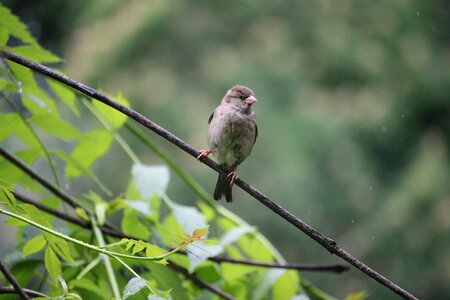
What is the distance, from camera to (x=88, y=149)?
216 centimetres

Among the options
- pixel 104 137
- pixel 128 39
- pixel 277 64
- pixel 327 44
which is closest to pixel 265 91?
pixel 277 64

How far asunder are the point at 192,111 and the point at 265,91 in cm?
58

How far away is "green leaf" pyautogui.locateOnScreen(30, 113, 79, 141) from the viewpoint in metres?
1.99

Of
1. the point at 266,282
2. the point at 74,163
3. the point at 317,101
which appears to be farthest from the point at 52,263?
the point at 317,101

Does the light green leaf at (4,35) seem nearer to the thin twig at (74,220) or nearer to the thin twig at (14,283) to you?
the thin twig at (74,220)

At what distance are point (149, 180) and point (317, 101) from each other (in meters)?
3.03

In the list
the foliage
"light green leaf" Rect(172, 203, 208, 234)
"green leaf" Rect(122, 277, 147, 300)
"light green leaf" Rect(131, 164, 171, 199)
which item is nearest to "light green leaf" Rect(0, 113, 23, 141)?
the foliage

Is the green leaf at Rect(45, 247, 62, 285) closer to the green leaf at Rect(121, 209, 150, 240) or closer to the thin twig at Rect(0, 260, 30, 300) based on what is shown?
the thin twig at Rect(0, 260, 30, 300)

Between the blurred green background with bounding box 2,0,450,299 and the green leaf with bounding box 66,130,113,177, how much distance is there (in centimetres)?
207

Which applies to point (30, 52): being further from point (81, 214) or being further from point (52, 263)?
point (52, 263)

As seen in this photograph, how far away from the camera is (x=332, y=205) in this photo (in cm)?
464

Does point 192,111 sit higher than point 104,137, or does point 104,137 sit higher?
point 192,111

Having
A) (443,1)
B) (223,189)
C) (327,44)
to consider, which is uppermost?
(443,1)

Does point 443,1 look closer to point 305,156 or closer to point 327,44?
point 327,44
